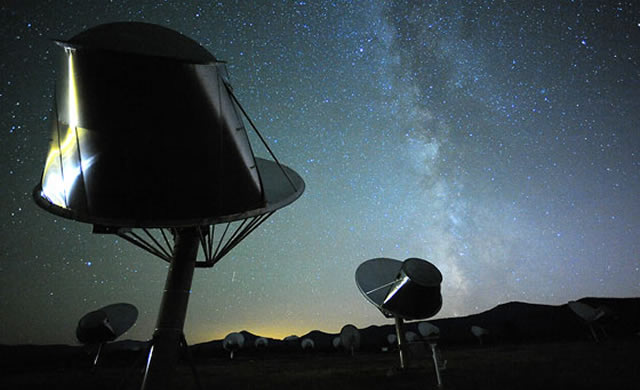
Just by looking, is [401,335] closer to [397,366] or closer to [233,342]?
[397,366]

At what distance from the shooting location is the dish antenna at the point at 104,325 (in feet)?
47.9

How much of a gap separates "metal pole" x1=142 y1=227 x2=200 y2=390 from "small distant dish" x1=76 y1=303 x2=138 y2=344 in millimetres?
11612

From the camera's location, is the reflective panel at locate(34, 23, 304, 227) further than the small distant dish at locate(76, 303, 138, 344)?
No

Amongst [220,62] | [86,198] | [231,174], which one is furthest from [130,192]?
[220,62]

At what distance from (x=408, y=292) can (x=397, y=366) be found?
5.67 meters

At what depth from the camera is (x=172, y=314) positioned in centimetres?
593

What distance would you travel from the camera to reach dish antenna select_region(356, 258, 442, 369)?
425 inches

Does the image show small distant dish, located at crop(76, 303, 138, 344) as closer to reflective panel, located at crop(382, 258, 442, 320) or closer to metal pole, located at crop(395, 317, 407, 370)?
metal pole, located at crop(395, 317, 407, 370)

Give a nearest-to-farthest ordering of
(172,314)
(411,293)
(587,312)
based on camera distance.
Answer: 1. (172,314)
2. (411,293)
3. (587,312)

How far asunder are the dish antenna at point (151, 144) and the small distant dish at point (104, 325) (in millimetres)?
11615

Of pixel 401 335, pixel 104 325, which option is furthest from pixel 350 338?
pixel 104 325

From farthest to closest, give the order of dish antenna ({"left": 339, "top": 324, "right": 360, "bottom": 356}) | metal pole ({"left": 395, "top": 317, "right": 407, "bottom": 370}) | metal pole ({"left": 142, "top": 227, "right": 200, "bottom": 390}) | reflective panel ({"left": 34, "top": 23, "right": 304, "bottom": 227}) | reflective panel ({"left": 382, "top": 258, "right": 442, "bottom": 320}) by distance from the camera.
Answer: dish antenna ({"left": 339, "top": 324, "right": 360, "bottom": 356}), metal pole ({"left": 395, "top": 317, "right": 407, "bottom": 370}), reflective panel ({"left": 382, "top": 258, "right": 442, "bottom": 320}), metal pole ({"left": 142, "top": 227, "right": 200, "bottom": 390}), reflective panel ({"left": 34, "top": 23, "right": 304, "bottom": 227})

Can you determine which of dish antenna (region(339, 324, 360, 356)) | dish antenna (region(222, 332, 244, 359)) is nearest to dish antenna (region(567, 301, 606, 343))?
dish antenna (region(339, 324, 360, 356))

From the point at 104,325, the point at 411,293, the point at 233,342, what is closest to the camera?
the point at 411,293
